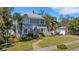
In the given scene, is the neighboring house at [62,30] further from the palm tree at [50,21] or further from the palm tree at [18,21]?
the palm tree at [18,21]

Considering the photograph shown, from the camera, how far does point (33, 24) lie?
4.69 meters

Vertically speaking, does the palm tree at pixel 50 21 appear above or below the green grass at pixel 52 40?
above

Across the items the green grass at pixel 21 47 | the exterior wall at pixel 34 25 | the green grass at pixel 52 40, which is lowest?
the green grass at pixel 21 47

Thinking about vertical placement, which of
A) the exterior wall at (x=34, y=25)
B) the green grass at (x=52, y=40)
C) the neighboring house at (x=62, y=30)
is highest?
the exterior wall at (x=34, y=25)

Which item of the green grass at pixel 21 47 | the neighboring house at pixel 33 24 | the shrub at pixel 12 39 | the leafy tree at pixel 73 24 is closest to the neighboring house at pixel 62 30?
the leafy tree at pixel 73 24

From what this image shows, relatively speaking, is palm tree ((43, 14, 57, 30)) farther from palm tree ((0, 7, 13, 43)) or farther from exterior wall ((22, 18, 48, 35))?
palm tree ((0, 7, 13, 43))

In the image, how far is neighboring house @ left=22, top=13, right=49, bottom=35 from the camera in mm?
4684

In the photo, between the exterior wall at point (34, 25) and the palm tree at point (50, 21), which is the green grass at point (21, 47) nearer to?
the exterior wall at point (34, 25)

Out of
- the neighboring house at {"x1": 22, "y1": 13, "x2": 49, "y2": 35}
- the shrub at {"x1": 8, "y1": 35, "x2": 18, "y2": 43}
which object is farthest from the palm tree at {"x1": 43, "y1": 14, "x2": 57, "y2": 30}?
the shrub at {"x1": 8, "y1": 35, "x2": 18, "y2": 43}

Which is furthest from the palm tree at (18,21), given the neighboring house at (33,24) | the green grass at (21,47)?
the green grass at (21,47)

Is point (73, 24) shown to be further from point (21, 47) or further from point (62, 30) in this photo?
point (21, 47)

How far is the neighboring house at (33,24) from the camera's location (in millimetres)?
4684

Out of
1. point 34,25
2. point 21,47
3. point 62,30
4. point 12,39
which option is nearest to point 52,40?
point 62,30

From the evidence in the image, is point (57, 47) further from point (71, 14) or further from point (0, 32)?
point (0, 32)
